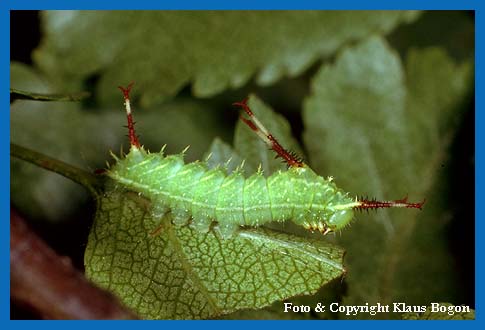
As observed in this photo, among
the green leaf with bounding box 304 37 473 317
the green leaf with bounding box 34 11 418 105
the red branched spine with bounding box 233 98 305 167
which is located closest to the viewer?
the red branched spine with bounding box 233 98 305 167

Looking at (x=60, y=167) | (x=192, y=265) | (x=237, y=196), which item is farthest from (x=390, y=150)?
(x=60, y=167)

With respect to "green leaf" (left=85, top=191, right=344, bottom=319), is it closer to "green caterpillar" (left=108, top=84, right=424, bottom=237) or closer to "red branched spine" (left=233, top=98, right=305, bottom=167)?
"green caterpillar" (left=108, top=84, right=424, bottom=237)

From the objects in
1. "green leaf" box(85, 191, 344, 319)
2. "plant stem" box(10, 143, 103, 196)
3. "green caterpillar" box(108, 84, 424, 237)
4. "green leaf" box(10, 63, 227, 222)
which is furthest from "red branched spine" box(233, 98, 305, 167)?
"green leaf" box(10, 63, 227, 222)

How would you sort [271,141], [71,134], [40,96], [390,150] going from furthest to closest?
1. [71,134]
2. [390,150]
3. [271,141]
4. [40,96]

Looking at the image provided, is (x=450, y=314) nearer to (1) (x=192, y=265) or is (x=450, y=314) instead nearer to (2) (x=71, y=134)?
(1) (x=192, y=265)

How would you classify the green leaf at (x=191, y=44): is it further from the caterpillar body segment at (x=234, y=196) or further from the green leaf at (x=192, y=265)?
the green leaf at (x=192, y=265)

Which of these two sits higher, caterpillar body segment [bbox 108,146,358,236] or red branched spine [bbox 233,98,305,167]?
red branched spine [bbox 233,98,305,167]

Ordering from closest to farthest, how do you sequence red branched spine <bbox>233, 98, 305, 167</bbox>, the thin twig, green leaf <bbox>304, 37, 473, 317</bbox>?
the thin twig → red branched spine <bbox>233, 98, 305, 167</bbox> → green leaf <bbox>304, 37, 473, 317</bbox>

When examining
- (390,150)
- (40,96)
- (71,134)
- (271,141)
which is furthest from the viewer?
(71,134)
